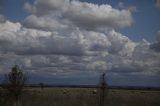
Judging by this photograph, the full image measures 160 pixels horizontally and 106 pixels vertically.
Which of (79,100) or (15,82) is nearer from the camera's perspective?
(15,82)

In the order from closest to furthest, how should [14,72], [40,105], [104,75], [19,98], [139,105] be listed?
[104,75], [14,72], [19,98], [40,105], [139,105]

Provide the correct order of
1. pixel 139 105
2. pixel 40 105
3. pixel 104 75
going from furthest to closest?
1. pixel 139 105
2. pixel 40 105
3. pixel 104 75

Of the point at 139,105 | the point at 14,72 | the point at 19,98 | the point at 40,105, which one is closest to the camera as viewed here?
the point at 14,72

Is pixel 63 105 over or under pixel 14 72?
under

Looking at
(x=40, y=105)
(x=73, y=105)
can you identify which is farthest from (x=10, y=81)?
(x=73, y=105)

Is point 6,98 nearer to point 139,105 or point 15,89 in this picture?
point 15,89

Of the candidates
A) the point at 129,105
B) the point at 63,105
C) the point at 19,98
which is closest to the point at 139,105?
the point at 129,105

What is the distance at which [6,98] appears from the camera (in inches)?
1711

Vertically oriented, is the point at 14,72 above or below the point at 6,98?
above

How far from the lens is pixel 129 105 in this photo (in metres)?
53.5

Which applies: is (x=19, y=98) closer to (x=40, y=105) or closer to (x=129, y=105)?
(x=40, y=105)

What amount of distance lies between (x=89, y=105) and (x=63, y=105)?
379 centimetres

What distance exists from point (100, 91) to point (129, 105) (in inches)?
815

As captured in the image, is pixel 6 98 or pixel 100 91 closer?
pixel 100 91
